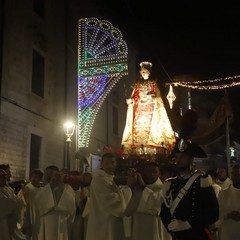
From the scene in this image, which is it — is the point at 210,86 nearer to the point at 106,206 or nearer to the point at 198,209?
the point at 106,206

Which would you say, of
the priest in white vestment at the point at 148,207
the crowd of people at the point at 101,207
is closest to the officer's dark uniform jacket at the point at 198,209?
the crowd of people at the point at 101,207

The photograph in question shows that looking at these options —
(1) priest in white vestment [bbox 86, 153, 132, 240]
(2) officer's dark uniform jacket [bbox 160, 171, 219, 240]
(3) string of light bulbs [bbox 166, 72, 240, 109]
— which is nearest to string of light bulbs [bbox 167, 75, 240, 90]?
(3) string of light bulbs [bbox 166, 72, 240, 109]

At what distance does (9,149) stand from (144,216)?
8126mm

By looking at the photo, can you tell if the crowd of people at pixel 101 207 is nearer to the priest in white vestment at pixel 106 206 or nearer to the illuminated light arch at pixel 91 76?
the priest in white vestment at pixel 106 206

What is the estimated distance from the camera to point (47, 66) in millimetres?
17750

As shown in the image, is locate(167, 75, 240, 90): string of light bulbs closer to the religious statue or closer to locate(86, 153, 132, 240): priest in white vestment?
the religious statue

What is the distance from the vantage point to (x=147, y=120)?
15133 mm

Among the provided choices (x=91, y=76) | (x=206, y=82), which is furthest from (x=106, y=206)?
(x=206, y=82)

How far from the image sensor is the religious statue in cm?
1491

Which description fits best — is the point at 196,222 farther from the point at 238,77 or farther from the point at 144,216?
the point at 238,77

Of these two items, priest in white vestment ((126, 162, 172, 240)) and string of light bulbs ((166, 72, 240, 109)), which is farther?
string of light bulbs ((166, 72, 240, 109))

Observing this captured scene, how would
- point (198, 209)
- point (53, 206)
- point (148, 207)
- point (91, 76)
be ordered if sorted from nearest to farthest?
1. point (198, 209)
2. point (148, 207)
3. point (53, 206)
4. point (91, 76)

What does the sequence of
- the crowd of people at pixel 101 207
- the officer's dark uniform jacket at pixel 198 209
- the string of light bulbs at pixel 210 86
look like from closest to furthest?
the officer's dark uniform jacket at pixel 198 209, the crowd of people at pixel 101 207, the string of light bulbs at pixel 210 86

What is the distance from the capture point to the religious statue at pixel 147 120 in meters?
14.9
